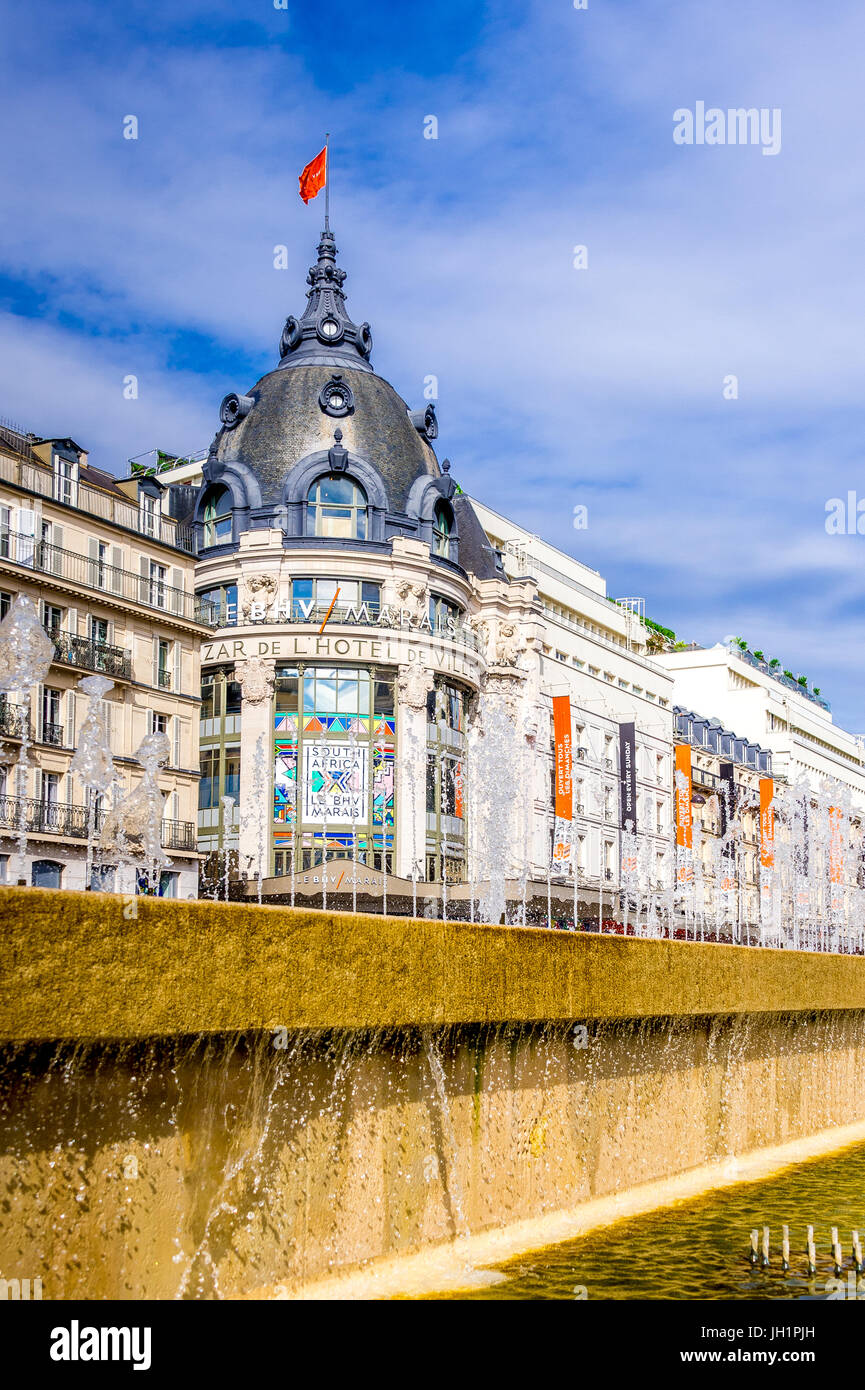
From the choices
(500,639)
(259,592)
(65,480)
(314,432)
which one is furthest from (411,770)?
(65,480)

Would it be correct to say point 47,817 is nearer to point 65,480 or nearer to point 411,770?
point 65,480

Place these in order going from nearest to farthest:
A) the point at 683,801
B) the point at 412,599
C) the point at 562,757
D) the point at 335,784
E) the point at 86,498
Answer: the point at 86,498 → the point at 335,784 → the point at 412,599 → the point at 562,757 → the point at 683,801

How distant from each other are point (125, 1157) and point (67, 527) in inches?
1447

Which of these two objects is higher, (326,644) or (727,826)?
(326,644)

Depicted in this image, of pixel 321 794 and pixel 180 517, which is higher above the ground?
pixel 180 517

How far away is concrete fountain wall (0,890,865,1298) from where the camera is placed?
981cm

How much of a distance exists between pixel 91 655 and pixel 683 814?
140 ft

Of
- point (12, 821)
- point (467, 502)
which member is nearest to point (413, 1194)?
point (12, 821)

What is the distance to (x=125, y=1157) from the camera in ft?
34.3

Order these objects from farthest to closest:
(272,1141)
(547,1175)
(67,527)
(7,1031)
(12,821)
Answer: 1. (67,527)
2. (12,821)
3. (547,1175)
4. (272,1141)
5. (7,1031)

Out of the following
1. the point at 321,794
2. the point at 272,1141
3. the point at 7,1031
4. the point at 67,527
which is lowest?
the point at 272,1141

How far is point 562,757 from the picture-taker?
6519cm

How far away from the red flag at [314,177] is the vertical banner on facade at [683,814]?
31.9m
